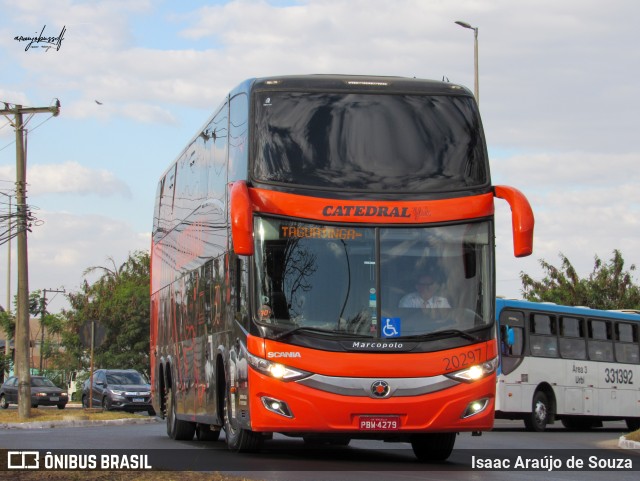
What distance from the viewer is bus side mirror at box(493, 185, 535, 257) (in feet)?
45.0

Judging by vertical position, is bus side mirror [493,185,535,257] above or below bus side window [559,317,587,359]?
above

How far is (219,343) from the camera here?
16.2 metres

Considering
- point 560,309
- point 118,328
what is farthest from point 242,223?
point 118,328

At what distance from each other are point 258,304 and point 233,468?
1.85 m

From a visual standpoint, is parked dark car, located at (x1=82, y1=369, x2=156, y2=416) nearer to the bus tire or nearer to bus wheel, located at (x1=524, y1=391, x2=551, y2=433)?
the bus tire

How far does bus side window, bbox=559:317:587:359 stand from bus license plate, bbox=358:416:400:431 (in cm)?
1763

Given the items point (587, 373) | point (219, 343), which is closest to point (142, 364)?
point (587, 373)

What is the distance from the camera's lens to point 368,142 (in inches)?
568

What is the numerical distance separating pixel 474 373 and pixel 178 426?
8857 mm

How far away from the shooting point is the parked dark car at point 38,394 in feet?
162

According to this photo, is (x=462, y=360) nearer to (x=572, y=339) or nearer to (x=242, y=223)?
(x=242, y=223)

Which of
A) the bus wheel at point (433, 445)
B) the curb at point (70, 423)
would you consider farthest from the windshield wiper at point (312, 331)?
the curb at point (70, 423)

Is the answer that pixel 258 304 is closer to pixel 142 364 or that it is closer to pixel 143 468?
pixel 143 468

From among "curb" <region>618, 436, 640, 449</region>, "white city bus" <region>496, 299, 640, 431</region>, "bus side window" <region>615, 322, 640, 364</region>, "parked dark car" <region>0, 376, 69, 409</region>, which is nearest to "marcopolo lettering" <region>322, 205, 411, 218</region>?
"curb" <region>618, 436, 640, 449</region>
